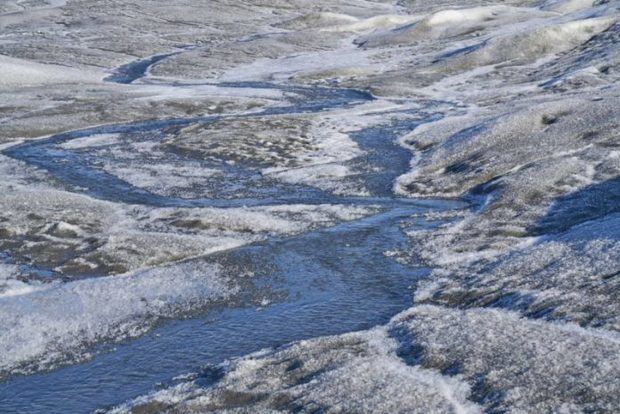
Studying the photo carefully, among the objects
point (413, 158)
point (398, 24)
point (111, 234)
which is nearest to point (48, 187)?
point (111, 234)

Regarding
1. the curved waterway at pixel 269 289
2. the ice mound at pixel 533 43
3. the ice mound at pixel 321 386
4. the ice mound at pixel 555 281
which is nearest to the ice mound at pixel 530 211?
the ice mound at pixel 555 281

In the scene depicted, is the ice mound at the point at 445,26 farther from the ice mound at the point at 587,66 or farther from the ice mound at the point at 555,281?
the ice mound at the point at 555,281

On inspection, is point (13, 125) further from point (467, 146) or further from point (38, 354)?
point (38, 354)

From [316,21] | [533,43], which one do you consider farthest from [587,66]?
[316,21]

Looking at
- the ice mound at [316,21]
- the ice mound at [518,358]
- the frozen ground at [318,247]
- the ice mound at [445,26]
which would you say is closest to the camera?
the ice mound at [518,358]

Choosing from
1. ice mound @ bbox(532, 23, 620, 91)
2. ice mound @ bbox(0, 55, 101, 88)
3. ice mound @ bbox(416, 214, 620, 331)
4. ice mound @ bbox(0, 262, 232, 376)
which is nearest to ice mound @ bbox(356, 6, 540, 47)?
ice mound @ bbox(532, 23, 620, 91)

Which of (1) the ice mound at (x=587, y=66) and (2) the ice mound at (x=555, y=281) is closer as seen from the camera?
(2) the ice mound at (x=555, y=281)

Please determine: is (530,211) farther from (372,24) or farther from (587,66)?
(372,24)
